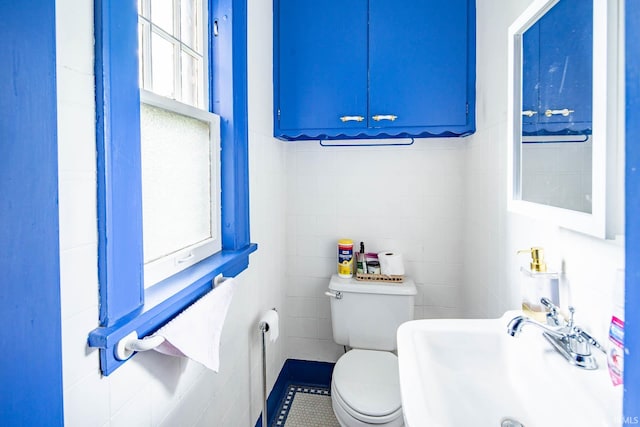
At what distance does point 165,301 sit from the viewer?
2.95ft

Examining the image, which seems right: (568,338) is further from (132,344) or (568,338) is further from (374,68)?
(374,68)

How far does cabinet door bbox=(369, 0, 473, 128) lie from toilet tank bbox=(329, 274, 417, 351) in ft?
2.62

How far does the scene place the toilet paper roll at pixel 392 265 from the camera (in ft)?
6.29

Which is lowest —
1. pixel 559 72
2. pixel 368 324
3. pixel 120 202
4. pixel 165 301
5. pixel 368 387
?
pixel 368 387

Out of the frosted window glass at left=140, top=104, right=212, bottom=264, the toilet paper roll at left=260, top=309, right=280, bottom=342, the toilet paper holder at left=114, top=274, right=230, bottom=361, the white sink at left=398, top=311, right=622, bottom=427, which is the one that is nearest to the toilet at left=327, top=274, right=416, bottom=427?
the toilet paper roll at left=260, top=309, right=280, bottom=342

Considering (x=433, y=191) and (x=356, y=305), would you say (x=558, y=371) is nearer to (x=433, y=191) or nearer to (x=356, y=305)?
(x=356, y=305)

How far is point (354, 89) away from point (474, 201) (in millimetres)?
785

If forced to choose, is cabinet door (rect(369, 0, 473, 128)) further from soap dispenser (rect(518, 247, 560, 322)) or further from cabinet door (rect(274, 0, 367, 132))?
soap dispenser (rect(518, 247, 560, 322))

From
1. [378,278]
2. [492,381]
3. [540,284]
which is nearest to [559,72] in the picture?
[540,284]

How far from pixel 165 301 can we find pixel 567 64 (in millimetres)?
1088

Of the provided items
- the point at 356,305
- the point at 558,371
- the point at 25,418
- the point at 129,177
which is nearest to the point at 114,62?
the point at 129,177

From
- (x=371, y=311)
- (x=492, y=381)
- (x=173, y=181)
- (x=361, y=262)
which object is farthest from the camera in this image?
(x=361, y=262)

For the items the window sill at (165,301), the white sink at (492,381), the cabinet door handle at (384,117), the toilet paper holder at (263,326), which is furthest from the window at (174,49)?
the white sink at (492,381)

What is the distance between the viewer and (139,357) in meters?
0.87
